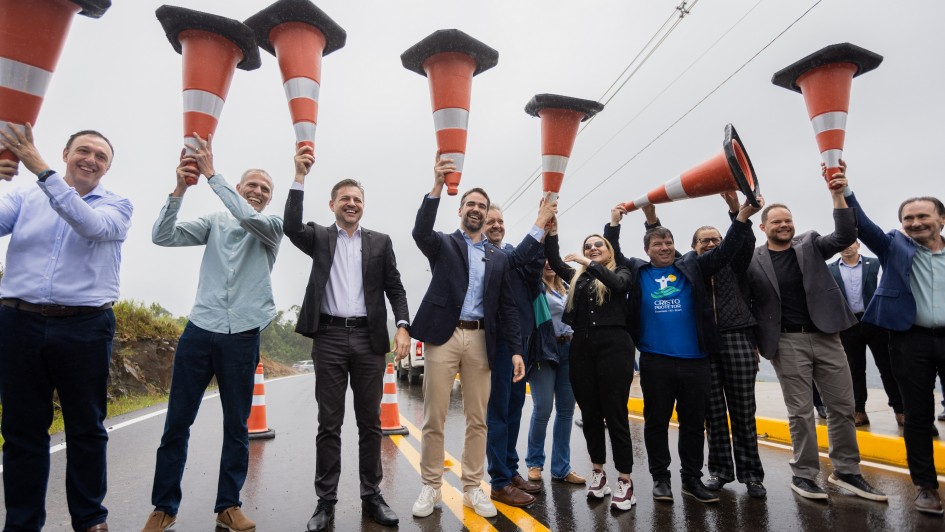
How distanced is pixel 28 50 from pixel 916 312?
560cm

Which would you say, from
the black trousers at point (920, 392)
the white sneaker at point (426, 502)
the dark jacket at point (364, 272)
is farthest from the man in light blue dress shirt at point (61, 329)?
→ the black trousers at point (920, 392)

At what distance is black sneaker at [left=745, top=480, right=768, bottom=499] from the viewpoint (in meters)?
4.08

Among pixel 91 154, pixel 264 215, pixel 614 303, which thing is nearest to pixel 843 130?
pixel 614 303

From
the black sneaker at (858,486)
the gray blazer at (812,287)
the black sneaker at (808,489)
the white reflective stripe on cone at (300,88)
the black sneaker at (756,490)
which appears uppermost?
the white reflective stripe on cone at (300,88)

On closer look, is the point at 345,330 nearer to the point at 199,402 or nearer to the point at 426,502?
the point at 199,402

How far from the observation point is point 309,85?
9.71ft

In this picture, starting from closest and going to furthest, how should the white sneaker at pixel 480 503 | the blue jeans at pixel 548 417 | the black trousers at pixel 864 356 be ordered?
the white sneaker at pixel 480 503
the blue jeans at pixel 548 417
the black trousers at pixel 864 356

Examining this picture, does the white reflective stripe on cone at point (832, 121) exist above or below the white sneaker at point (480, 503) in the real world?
above

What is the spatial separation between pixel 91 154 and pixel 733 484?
5.19 meters

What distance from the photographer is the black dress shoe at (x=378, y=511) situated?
3.48m

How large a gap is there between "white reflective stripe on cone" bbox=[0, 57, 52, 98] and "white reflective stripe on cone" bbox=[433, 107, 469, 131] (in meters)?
1.90

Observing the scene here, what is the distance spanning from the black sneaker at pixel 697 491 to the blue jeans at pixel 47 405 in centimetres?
386

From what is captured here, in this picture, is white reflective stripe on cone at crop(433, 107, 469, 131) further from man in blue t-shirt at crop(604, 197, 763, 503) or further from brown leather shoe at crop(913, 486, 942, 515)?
brown leather shoe at crop(913, 486, 942, 515)

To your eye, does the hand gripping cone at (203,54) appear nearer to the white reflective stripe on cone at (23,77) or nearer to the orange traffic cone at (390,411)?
the white reflective stripe on cone at (23,77)
